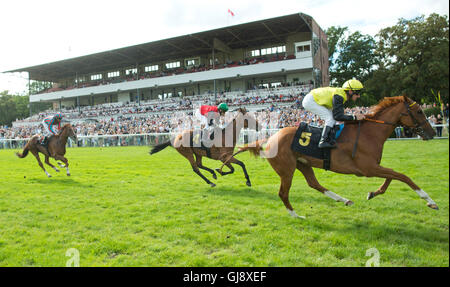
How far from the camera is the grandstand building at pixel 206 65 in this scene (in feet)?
102

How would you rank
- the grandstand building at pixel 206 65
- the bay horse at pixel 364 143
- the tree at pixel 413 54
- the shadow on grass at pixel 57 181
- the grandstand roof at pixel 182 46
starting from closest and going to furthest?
the bay horse at pixel 364 143
the shadow on grass at pixel 57 181
the tree at pixel 413 54
the grandstand roof at pixel 182 46
the grandstand building at pixel 206 65

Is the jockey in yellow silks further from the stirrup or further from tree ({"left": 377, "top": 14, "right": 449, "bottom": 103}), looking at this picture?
tree ({"left": 377, "top": 14, "right": 449, "bottom": 103})

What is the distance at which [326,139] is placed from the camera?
168 inches

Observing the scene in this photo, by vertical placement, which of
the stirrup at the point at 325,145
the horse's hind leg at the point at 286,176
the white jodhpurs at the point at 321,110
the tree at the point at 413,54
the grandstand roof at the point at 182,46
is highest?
the grandstand roof at the point at 182,46

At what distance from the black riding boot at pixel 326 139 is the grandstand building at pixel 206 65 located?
85.1 ft

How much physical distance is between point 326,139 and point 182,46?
35.3 metres

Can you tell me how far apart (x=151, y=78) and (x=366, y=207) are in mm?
37260

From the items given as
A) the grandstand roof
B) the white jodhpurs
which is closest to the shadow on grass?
the white jodhpurs

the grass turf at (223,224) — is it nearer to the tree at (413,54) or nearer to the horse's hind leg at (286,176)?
the horse's hind leg at (286,176)

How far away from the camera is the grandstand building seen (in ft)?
102

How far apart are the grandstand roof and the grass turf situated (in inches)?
1015

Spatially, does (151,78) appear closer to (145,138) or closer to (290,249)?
(145,138)

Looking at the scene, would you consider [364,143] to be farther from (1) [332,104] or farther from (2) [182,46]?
(2) [182,46]

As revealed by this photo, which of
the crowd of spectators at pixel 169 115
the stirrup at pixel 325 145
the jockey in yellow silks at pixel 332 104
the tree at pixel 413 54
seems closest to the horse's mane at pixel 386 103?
the jockey in yellow silks at pixel 332 104
